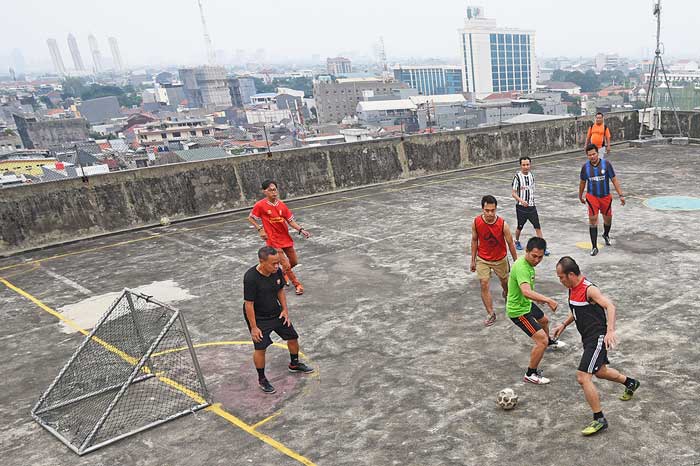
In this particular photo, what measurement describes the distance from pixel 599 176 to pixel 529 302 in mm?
4938

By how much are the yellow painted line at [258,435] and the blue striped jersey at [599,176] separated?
7.61m

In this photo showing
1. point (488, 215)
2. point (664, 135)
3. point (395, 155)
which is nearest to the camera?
point (488, 215)

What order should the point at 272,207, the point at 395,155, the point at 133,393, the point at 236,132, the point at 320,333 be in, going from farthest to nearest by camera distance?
the point at 236,132, the point at 395,155, the point at 272,207, the point at 320,333, the point at 133,393

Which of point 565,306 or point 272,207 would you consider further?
point 272,207

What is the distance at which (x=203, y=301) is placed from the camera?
30.4ft

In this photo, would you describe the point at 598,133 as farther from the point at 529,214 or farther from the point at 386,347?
the point at 386,347

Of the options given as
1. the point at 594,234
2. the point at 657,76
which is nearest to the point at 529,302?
the point at 594,234

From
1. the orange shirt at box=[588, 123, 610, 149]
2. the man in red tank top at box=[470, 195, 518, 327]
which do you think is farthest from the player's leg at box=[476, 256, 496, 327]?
the orange shirt at box=[588, 123, 610, 149]

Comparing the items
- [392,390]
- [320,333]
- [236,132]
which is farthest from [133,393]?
[236,132]

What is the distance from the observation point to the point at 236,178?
16.1 metres

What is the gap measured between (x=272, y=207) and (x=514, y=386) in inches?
197

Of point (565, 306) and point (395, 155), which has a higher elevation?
point (395, 155)

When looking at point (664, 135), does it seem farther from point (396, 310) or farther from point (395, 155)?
point (396, 310)

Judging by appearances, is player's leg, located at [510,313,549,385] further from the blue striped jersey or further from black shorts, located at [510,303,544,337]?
the blue striped jersey
